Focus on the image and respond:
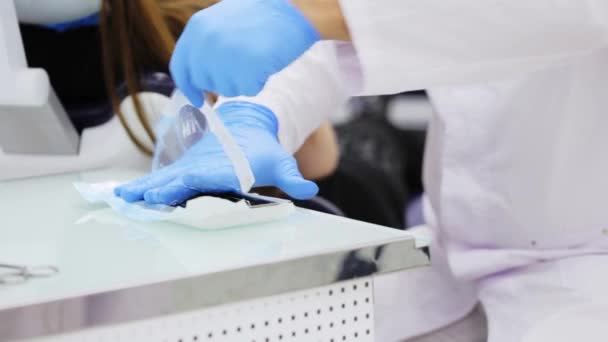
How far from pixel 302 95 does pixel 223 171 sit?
16.2 inches

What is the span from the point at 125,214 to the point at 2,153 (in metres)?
0.56

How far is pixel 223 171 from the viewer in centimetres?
82

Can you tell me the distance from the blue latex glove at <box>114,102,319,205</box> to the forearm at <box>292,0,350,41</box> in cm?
16

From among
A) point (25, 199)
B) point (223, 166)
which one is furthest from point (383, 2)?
point (25, 199)

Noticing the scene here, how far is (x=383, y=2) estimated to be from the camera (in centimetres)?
74

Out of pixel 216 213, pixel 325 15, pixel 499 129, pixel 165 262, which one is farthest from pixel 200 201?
pixel 499 129

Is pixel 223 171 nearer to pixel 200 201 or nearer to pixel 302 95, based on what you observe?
pixel 200 201

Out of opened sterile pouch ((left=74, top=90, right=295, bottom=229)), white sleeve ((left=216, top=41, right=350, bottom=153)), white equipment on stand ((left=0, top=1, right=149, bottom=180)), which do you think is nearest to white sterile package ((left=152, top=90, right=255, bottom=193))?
opened sterile pouch ((left=74, top=90, right=295, bottom=229))

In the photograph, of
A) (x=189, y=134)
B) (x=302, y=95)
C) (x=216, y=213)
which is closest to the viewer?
(x=216, y=213)

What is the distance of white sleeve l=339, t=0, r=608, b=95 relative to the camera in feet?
2.44

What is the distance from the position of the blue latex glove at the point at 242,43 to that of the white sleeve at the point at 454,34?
2.4 inches

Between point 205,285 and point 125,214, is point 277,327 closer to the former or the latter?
point 205,285

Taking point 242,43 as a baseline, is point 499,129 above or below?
below

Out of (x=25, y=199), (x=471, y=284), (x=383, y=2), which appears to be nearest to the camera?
(x=383, y=2)
